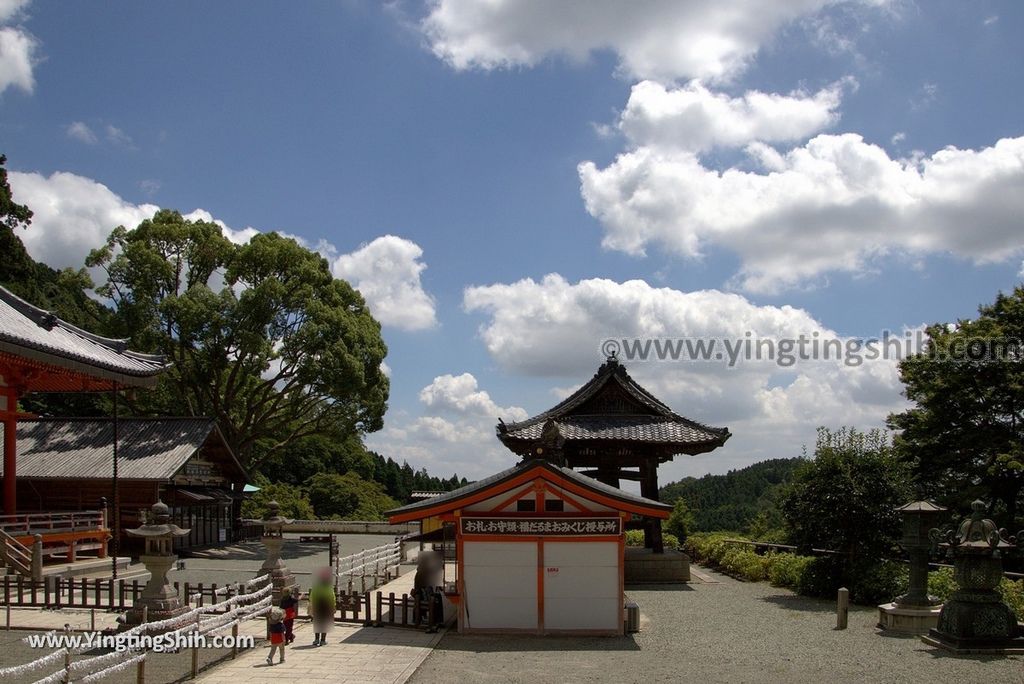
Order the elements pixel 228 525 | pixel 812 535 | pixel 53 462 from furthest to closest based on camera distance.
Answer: pixel 228 525 < pixel 53 462 < pixel 812 535

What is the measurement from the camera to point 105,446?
106ft

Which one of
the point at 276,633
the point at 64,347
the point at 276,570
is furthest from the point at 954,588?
the point at 64,347

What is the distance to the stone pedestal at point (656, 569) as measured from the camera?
25.2 meters

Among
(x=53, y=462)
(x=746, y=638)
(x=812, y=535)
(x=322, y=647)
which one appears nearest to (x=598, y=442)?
(x=812, y=535)

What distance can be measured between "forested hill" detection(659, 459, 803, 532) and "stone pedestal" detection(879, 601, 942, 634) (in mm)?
54768

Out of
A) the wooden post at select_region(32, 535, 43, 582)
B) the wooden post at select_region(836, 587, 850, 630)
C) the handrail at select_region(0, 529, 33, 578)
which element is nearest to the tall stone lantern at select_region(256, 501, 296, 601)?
the wooden post at select_region(32, 535, 43, 582)

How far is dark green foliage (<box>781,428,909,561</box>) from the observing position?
824 inches

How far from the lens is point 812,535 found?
21.4m

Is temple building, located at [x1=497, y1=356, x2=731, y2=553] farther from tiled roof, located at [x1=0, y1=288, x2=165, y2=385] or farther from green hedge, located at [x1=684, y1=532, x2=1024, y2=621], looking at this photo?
tiled roof, located at [x1=0, y1=288, x2=165, y2=385]

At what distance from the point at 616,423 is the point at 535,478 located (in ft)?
32.5

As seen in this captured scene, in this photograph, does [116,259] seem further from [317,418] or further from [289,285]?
[317,418]

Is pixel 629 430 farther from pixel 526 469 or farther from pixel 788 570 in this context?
pixel 526 469

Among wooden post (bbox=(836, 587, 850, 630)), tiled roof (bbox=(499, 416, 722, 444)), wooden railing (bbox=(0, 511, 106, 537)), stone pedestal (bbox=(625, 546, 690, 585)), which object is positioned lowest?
stone pedestal (bbox=(625, 546, 690, 585))

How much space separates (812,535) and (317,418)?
24.5m
